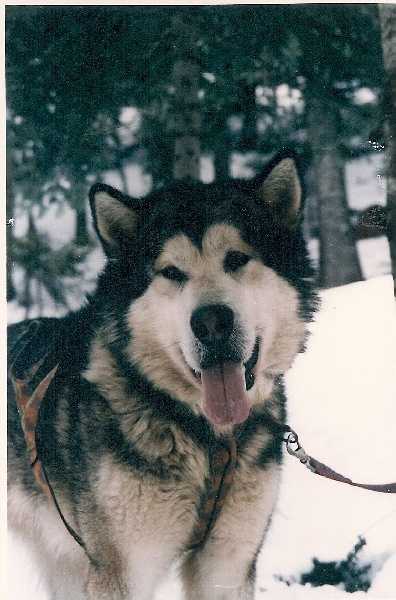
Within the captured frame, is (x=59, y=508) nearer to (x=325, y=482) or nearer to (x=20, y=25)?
(x=325, y=482)

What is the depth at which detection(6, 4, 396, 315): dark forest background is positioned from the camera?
2939mm

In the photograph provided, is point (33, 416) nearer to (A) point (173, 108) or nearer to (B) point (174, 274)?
(B) point (174, 274)

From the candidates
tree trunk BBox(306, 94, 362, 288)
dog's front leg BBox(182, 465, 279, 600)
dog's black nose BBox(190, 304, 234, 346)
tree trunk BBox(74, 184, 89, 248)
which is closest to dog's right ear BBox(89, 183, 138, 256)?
tree trunk BBox(74, 184, 89, 248)

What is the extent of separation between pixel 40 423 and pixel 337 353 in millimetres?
1463

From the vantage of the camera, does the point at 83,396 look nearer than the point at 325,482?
Yes

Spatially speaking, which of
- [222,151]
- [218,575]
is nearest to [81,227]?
[222,151]

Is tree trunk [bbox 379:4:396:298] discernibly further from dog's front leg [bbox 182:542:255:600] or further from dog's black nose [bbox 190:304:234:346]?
dog's front leg [bbox 182:542:255:600]

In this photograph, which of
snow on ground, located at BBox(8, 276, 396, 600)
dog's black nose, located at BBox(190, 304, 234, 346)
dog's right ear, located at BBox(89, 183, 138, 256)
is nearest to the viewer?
dog's black nose, located at BBox(190, 304, 234, 346)

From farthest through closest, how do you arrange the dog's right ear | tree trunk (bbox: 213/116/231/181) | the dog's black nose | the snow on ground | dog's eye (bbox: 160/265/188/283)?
1. tree trunk (bbox: 213/116/231/181)
2. the snow on ground
3. the dog's right ear
4. dog's eye (bbox: 160/265/188/283)
5. the dog's black nose

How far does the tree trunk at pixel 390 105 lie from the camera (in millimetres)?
3012

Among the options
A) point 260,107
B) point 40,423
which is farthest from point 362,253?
point 40,423

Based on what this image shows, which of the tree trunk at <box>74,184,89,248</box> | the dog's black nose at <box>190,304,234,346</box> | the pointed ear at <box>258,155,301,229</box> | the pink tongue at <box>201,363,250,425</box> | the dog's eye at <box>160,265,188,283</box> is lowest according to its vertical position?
the pink tongue at <box>201,363,250,425</box>

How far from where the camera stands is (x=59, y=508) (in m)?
2.65

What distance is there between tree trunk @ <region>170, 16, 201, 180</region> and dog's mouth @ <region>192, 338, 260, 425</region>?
1.01 meters
